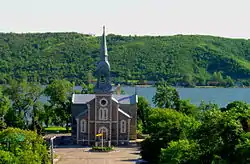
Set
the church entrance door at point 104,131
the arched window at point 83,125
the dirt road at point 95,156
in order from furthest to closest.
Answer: the arched window at point 83,125 < the church entrance door at point 104,131 < the dirt road at point 95,156

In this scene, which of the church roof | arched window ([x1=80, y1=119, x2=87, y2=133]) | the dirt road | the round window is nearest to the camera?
the dirt road

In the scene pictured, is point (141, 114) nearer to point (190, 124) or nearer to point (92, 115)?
point (92, 115)

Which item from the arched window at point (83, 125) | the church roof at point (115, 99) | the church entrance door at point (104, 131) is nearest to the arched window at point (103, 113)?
the church entrance door at point (104, 131)

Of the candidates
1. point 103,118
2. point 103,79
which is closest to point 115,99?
point 103,118

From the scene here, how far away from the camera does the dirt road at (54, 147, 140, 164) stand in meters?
62.7

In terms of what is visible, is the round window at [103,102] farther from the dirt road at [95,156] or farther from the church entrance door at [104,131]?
the dirt road at [95,156]

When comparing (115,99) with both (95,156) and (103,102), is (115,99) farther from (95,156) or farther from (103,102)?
(95,156)

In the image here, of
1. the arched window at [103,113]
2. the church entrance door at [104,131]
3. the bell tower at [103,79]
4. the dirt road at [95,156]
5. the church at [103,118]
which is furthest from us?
the church entrance door at [104,131]

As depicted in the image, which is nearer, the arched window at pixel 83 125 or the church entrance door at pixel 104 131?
the church entrance door at pixel 104 131

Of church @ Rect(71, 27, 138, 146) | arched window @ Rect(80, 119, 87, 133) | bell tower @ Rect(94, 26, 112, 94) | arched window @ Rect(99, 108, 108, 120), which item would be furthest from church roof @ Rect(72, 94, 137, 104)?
arched window @ Rect(80, 119, 87, 133)

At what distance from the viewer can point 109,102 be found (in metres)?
76.5

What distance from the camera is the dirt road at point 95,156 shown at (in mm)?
62656

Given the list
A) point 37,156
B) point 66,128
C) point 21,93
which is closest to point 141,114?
point 66,128

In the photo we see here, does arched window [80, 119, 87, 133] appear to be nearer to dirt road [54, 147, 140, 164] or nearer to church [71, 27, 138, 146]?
church [71, 27, 138, 146]
